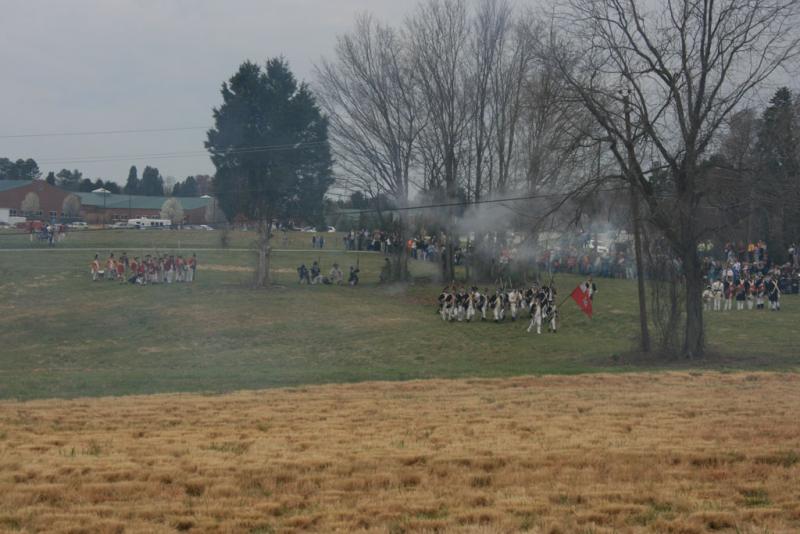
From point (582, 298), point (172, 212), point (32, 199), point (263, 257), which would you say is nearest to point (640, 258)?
point (582, 298)

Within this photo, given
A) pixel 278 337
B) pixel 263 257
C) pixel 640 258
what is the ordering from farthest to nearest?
pixel 263 257 → pixel 278 337 → pixel 640 258

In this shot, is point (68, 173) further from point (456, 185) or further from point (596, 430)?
point (596, 430)

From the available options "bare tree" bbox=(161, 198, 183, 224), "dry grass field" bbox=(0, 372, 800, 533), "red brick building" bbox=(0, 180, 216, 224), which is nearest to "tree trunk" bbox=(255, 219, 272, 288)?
"red brick building" bbox=(0, 180, 216, 224)

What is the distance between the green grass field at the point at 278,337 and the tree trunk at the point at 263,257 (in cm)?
112

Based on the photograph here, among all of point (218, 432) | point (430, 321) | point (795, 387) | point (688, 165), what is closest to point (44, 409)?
point (218, 432)

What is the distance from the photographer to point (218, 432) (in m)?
13.7

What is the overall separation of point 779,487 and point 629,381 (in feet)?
36.4

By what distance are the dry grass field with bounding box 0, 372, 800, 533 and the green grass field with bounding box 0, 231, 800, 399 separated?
22.5 ft

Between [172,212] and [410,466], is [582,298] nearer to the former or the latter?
[410,466]

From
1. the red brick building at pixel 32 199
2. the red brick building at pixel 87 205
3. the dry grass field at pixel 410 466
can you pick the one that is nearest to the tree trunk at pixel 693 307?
the dry grass field at pixel 410 466

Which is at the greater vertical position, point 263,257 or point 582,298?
point 263,257

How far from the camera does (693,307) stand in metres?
27.9

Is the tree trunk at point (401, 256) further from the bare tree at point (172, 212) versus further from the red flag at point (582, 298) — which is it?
the bare tree at point (172, 212)

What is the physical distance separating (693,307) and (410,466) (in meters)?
19.0
